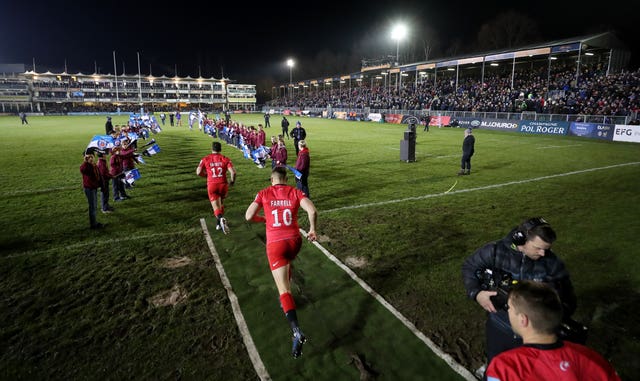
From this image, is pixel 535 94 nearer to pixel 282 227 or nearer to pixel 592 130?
pixel 592 130

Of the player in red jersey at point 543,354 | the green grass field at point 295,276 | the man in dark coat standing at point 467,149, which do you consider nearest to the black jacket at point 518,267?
the player in red jersey at point 543,354

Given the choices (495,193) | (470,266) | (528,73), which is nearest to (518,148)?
(495,193)

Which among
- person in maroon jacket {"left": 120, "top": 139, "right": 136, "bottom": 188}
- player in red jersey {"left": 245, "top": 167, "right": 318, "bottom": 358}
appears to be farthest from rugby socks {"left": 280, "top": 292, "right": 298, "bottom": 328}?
person in maroon jacket {"left": 120, "top": 139, "right": 136, "bottom": 188}

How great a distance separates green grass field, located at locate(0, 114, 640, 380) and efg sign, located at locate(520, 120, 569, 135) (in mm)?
18346

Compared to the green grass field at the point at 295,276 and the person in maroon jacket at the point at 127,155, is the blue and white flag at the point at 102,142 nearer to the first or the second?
the person in maroon jacket at the point at 127,155

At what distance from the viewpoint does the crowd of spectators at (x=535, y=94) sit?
28.6m

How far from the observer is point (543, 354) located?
1.96 metres

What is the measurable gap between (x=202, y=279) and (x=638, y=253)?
26.8ft

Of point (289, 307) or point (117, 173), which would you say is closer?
point (289, 307)

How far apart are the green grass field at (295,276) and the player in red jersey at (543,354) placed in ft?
6.67

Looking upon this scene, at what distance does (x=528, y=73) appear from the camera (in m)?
43.8

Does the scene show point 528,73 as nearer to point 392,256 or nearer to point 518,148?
point 518,148

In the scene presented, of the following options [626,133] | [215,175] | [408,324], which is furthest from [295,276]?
[626,133]

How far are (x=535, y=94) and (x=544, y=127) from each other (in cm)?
870
